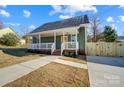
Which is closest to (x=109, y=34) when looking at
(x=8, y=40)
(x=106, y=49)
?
(x=106, y=49)

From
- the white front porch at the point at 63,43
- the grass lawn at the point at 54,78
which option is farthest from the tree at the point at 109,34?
the grass lawn at the point at 54,78

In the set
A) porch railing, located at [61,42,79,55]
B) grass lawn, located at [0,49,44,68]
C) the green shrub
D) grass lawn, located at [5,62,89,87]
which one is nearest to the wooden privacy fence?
porch railing, located at [61,42,79,55]

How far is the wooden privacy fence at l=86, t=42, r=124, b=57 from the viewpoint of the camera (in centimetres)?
1336

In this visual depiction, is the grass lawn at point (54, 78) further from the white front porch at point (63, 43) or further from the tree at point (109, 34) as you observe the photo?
the tree at point (109, 34)

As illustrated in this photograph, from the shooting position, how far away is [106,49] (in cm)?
1384

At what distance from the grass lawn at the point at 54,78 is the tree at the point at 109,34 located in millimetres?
13007

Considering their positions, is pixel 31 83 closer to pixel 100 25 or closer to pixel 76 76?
pixel 76 76

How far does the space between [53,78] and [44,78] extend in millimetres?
364

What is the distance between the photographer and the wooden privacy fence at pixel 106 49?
43.8ft

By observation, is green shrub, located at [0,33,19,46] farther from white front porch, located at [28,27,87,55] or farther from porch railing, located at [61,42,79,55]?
porch railing, located at [61,42,79,55]

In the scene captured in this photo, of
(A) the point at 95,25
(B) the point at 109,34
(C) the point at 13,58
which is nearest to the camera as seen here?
(C) the point at 13,58

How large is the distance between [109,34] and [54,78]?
593 inches

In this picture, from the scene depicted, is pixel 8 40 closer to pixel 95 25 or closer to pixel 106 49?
pixel 95 25

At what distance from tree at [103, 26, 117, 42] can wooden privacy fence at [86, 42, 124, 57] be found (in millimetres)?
6170
